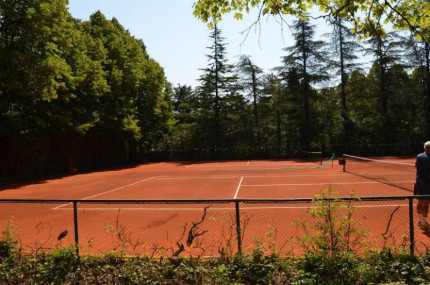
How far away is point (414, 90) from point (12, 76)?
137 feet

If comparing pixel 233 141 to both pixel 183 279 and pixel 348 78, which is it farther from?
pixel 183 279

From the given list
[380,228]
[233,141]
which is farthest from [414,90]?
[380,228]

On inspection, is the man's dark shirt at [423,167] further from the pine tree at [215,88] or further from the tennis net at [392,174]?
the pine tree at [215,88]

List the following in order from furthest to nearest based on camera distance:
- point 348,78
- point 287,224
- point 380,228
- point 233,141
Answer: point 233,141 < point 348,78 < point 287,224 < point 380,228

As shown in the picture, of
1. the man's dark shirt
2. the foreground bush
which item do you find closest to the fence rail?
the foreground bush

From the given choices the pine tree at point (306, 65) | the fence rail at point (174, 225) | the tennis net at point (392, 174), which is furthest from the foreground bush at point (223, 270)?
the pine tree at point (306, 65)

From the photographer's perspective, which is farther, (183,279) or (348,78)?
(348,78)

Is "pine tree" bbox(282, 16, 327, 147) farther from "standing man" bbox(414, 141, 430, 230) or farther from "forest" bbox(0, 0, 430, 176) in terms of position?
"standing man" bbox(414, 141, 430, 230)

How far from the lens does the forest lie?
18.8 metres

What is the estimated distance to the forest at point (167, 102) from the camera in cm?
1877

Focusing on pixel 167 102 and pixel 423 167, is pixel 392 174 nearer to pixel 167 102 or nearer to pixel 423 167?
pixel 423 167

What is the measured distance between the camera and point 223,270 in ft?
15.5

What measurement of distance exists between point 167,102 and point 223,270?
122 ft

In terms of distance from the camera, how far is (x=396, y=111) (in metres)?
37.2
